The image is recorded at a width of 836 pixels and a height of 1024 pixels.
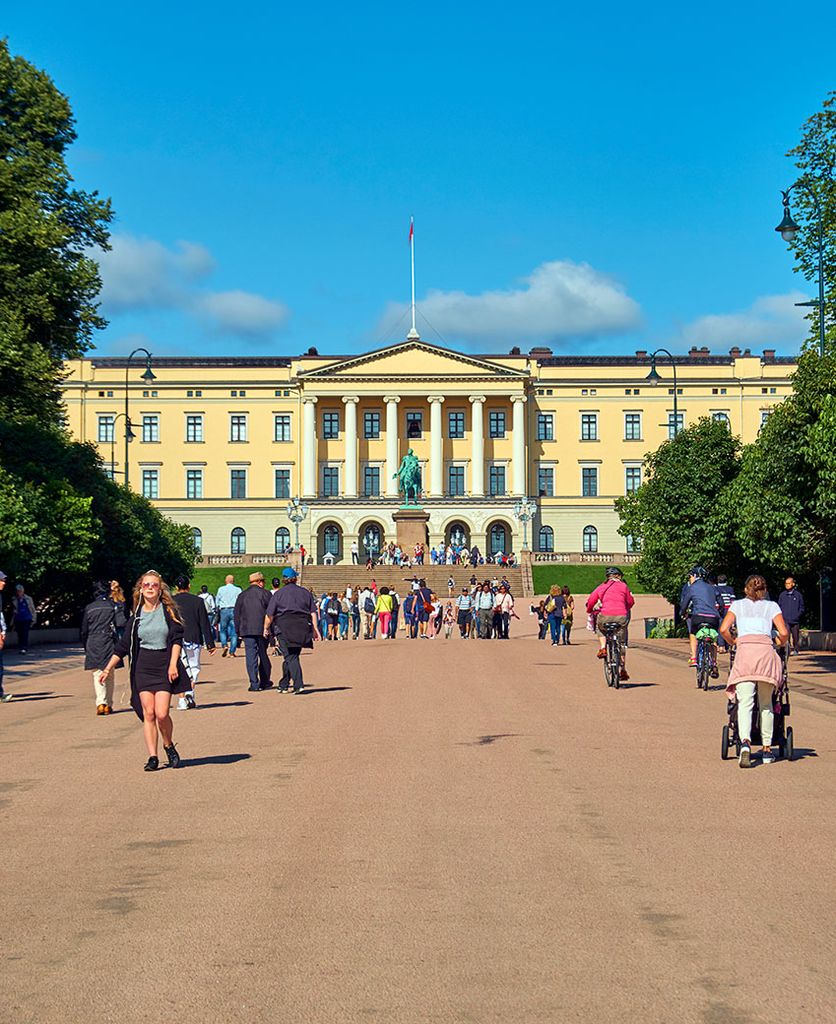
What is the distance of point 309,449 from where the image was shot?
4267 inches

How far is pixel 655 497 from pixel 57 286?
1807 cm

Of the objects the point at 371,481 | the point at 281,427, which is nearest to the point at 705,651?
the point at 371,481

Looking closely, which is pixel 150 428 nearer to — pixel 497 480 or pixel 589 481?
pixel 497 480

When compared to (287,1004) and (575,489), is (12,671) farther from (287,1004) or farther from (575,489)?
(575,489)

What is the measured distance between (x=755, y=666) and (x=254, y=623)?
10954 millimetres

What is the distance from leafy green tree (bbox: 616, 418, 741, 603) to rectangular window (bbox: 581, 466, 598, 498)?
6697cm

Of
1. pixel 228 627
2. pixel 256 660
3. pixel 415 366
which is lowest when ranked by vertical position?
pixel 256 660

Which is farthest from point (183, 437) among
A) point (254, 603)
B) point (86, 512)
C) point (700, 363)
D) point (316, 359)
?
point (254, 603)

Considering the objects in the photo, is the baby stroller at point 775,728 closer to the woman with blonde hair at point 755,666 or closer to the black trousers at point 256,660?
the woman with blonde hair at point 755,666

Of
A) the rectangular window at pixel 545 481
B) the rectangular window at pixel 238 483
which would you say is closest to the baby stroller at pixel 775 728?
the rectangular window at pixel 545 481

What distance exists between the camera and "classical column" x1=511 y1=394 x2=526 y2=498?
10812 cm

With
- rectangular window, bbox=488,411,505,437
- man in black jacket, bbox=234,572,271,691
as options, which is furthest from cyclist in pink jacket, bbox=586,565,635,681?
rectangular window, bbox=488,411,505,437

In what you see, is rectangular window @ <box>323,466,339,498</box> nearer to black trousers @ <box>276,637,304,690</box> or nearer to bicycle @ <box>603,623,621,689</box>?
bicycle @ <box>603,623,621,689</box>

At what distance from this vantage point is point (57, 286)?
128 ft
